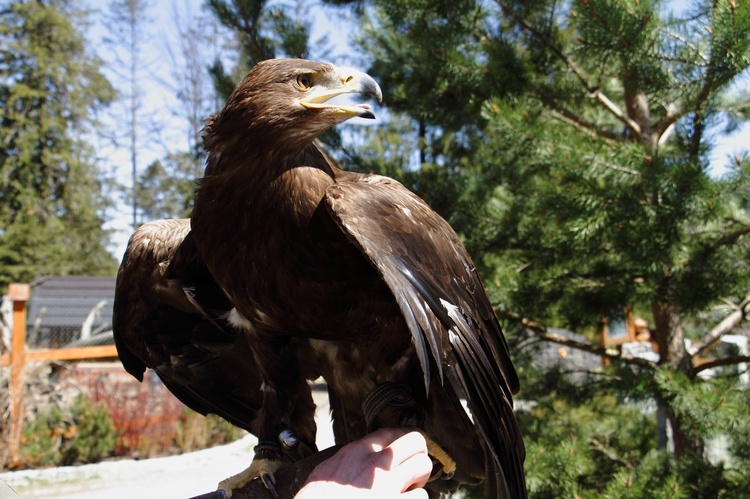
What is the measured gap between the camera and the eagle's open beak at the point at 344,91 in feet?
5.91

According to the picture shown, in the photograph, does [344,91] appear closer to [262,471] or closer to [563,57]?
[262,471]

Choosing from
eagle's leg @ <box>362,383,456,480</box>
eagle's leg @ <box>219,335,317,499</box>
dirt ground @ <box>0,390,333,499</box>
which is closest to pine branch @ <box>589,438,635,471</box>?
eagle's leg @ <box>362,383,456,480</box>

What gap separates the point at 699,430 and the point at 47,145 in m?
19.6

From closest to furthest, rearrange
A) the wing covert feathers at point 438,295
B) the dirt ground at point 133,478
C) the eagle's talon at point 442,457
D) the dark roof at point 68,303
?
1. the wing covert feathers at point 438,295
2. the eagle's talon at point 442,457
3. the dirt ground at point 133,478
4. the dark roof at point 68,303

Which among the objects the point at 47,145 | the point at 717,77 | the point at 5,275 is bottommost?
the point at 5,275

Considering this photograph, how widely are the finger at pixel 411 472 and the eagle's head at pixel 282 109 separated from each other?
3.12ft

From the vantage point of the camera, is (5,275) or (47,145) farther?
(47,145)

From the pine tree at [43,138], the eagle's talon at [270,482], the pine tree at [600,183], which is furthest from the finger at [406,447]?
the pine tree at [43,138]

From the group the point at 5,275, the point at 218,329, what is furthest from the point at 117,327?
the point at 5,275

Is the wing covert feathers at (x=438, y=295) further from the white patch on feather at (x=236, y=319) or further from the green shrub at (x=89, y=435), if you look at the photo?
the green shrub at (x=89, y=435)

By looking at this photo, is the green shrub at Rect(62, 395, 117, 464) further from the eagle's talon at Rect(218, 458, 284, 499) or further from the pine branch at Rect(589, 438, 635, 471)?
the eagle's talon at Rect(218, 458, 284, 499)

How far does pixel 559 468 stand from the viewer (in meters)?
3.35

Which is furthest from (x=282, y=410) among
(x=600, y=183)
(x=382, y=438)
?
(x=600, y=183)

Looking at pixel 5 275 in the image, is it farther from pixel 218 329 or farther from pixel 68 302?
pixel 218 329
